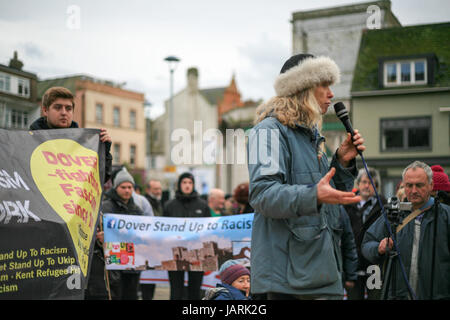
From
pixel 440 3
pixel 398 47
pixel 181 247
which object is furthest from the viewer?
pixel 398 47

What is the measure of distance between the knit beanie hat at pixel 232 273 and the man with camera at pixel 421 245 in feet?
4.26

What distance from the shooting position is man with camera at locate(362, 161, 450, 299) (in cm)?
423

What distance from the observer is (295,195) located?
2.49 meters

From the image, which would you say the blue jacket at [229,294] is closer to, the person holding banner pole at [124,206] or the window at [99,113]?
the person holding banner pole at [124,206]

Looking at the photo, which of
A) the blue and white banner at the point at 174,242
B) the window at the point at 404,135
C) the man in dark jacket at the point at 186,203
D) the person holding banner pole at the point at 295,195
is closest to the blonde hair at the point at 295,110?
the person holding banner pole at the point at 295,195

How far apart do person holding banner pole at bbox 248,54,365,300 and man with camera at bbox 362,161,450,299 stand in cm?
154

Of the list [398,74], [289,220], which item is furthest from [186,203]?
[398,74]

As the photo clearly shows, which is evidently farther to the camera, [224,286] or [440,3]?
[440,3]

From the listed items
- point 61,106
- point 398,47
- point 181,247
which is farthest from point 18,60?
point 398,47

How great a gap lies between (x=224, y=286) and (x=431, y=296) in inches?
69.7

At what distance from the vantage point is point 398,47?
16984mm
